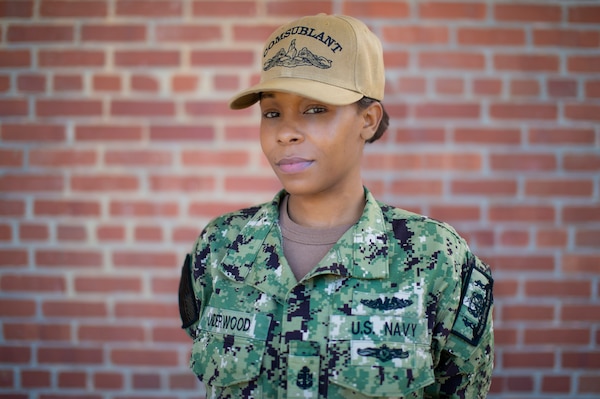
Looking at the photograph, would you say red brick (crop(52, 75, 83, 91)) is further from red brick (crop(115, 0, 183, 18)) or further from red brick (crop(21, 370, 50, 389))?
red brick (crop(21, 370, 50, 389))

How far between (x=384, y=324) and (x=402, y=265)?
158mm

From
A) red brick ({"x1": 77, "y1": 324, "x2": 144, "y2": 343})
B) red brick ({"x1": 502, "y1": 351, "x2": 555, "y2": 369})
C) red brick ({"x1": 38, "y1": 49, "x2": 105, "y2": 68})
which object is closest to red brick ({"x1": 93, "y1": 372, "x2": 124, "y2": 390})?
red brick ({"x1": 77, "y1": 324, "x2": 144, "y2": 343})

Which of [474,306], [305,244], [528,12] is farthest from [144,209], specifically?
[528,12]

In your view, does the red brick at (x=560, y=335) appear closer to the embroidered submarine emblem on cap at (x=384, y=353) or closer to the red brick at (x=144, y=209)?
the embroidered submarine emblem on cap at (x=384, y=353)

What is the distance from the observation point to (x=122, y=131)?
7.66 ft

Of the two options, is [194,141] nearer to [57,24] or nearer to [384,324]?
[57,24]

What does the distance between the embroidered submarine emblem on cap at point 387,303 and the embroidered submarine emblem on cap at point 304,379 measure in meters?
0.21

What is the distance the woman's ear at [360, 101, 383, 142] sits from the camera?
1.42 metres

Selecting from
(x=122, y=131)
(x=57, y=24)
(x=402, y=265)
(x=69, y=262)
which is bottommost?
(x=69, y=262)

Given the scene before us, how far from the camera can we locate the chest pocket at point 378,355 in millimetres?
1277

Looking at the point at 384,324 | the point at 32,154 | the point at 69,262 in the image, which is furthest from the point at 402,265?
the point at 32,154

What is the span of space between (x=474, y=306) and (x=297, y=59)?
757 mm

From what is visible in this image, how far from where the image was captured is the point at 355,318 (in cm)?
130

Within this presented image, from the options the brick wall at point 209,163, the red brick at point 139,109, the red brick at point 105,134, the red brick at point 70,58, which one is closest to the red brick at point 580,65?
the brick wall at point 209,163
